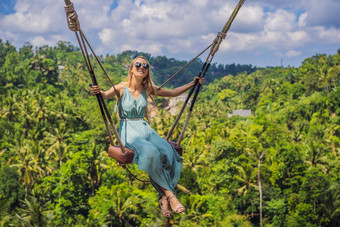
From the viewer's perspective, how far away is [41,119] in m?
40.5

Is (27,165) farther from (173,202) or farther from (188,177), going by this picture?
(173,202)

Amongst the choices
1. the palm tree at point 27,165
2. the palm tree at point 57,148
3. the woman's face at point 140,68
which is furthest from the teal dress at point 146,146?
the palm tree at point 57,148

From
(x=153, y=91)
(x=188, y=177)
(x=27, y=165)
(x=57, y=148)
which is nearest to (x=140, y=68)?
(x=153, y=91)

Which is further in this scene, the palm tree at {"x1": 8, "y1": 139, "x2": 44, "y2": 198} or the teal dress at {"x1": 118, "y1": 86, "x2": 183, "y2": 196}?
the palm tree at {"x1": 8, "y1": 139, "x2": 44, "y2": 198}

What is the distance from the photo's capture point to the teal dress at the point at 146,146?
3898 millimetres

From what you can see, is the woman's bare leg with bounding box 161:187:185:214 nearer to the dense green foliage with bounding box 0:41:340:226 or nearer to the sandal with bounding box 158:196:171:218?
the sandal with bounding box 158:196:171:218

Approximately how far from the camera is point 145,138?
427cm

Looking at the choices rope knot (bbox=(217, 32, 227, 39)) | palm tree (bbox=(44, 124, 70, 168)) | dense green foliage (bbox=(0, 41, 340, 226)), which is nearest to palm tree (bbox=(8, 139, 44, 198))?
dense green foliage (bbox=(0, 41, 340, 226))

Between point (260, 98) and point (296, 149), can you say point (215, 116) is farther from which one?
point (296, 149)

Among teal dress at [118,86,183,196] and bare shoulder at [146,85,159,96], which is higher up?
bare shoulder at [146,85,159,96]

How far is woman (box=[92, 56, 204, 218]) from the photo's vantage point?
3895 millimetres

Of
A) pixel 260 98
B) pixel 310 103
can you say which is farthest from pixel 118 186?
pixel 260 98

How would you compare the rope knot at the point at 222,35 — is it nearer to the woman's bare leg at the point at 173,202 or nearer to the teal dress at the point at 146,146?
the teal dress at the point at 146,146

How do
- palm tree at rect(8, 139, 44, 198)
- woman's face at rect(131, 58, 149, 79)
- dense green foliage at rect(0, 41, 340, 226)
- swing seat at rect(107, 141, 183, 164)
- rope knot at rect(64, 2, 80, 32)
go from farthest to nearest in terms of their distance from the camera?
palm tree at rect(8, 139, 44, 198), dense green foliage at rect(0, 41, 340, 226), woman's face at rect(131, 58, 149, 79), swing seat at rect(107, 141, 183, 164), rope knot at rect(64, 2, 80, 32)
